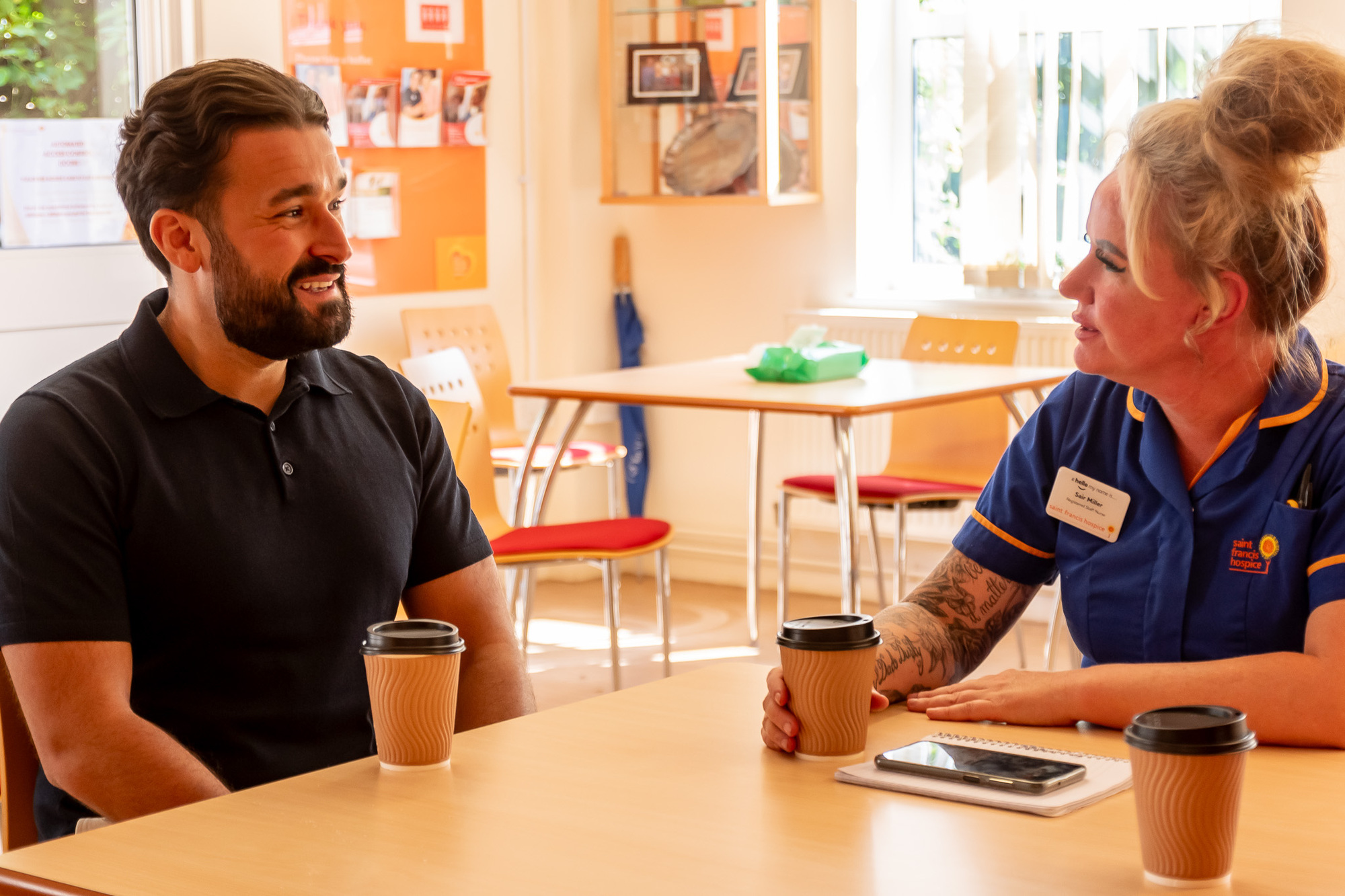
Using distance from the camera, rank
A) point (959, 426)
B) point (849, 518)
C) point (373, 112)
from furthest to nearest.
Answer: point (373, 112)
point (959, 426)
point (849, 518)

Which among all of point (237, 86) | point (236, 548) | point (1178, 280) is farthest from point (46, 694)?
point (1178, 280)

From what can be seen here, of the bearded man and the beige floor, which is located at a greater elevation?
the bearded man

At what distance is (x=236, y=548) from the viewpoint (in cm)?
171

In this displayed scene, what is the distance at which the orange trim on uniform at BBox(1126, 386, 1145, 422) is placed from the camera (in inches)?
69.6

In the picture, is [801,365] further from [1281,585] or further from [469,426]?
[1281,585]

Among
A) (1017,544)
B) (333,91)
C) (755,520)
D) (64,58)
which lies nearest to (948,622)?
(1017,544)

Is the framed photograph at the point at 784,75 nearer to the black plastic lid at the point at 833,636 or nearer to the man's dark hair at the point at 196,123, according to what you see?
the man's dark hair at the point at 196,123

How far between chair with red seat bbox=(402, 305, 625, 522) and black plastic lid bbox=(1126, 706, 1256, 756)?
375 cm

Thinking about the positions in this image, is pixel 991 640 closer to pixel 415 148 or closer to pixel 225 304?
pixel 225 304

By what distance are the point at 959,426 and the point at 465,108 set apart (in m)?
2.03

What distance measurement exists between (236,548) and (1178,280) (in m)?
1.00

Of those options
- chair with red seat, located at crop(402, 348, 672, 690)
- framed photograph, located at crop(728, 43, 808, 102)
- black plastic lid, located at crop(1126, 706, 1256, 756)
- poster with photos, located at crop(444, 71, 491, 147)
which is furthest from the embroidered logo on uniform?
poster with photos, located at crop(444, 71, 491, 147)

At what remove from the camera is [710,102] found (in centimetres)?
547

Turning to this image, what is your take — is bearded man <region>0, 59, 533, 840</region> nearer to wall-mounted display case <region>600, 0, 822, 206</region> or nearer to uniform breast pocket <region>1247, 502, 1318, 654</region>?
uniform breast pocket <region>1247, 502, 1318, 654</region>
